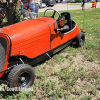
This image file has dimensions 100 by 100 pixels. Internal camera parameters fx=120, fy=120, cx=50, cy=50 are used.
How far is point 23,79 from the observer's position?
2.59 metres

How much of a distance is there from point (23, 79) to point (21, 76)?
86 millimetres

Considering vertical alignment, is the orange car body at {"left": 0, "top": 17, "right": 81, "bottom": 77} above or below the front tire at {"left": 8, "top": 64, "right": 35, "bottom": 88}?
above

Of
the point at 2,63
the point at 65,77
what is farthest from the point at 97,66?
the point at 2,63

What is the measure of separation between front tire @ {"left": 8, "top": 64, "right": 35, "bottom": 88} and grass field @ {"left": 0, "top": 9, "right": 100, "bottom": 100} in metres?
0.21

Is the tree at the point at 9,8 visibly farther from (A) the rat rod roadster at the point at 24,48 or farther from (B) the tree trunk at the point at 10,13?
(A) the rat rod roadster at the point at 24,48

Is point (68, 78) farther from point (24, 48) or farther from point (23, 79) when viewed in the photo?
point (24, 48)

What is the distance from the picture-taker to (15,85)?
2.42 metres

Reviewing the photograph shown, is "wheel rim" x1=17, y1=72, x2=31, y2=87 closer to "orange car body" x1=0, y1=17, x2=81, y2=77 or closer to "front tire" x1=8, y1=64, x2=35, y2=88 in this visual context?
"front tire" x1=8, y1=64, x2=35, y2=88

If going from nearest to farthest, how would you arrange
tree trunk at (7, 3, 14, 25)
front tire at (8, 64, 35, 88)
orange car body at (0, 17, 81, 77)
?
front tire at (8, 64, 35, 88) < orange car body at (0, 17, 81, 77) < tree trunk at (7, 3, 14, 25)

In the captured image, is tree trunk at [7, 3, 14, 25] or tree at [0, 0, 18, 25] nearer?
tree at [0, 0, 18, 25]

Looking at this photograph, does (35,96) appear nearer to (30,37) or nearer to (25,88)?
(25,88)

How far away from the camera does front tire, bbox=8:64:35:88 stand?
237cm

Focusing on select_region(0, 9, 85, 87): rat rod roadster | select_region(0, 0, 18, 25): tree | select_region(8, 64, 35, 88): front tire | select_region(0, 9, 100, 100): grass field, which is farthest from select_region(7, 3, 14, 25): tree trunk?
select_region(8, 64, 35, 88): front tire

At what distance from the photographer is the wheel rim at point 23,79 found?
256 centimetres
